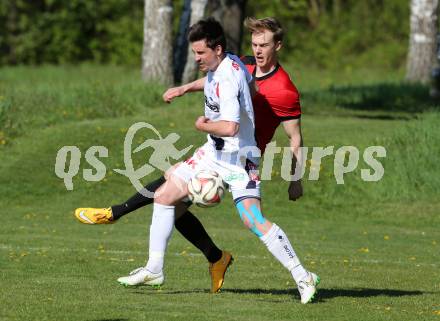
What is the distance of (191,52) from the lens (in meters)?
27.2

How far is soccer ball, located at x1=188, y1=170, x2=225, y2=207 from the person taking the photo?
9625mm

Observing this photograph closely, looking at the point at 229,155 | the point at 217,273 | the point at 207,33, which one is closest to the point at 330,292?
the point at 217,273

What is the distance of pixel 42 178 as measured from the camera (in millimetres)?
19734

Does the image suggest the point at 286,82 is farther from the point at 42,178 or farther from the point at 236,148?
the point at 42,178

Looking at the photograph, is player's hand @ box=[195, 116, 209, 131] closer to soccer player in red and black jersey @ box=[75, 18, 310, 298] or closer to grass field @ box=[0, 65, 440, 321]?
soccer player in red and black jersey @ box=[75, 18, 310, 298]

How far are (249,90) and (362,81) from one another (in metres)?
28.4

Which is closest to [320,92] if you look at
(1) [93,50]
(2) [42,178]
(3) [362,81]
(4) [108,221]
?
(3) [362,81]

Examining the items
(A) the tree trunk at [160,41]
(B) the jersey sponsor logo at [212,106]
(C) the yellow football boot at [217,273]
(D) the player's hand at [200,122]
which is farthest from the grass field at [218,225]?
(B) the jersey sponsor logo at [212,106]

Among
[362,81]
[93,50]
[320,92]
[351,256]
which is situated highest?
[351,256]

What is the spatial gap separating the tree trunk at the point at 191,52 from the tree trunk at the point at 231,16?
0.60m

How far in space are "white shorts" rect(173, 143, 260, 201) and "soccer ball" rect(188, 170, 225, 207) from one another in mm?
73

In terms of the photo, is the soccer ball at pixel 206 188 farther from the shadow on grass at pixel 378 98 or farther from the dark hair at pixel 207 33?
the shadow on grass at pixel 378 98

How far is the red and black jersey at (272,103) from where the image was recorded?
985 cm

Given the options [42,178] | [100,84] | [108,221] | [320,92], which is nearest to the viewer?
[108,221]
